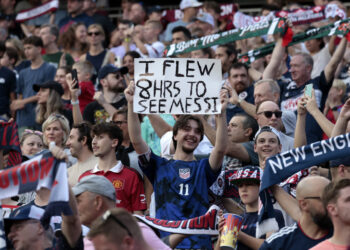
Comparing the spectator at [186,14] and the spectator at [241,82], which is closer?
the spectator at [241,82]

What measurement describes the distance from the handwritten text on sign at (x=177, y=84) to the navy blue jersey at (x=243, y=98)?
1.82 meters

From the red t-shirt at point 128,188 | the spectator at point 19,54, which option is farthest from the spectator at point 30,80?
the red t-shirt at point 128,188

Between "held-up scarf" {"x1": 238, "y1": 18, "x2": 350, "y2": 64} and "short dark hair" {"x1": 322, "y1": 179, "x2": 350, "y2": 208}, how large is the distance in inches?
198

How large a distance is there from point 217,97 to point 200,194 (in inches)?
44.3

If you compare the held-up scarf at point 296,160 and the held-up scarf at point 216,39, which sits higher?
the held-up scarf at point 216,39

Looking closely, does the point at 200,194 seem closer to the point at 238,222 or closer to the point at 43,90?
the point at 238,222

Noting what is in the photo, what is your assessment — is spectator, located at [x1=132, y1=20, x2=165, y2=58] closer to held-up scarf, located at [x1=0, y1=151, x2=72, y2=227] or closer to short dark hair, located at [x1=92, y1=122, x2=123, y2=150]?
short dark hair, located at [x1=92, y1=122, x2=123, y2=150]

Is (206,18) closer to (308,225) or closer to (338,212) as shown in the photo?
(308,225)

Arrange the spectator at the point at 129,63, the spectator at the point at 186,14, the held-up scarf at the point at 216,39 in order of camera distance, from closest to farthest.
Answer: the held-up scarf at the point at 216,39 < the spectator at the point at 129,63 < the spectator at the point at 186,14

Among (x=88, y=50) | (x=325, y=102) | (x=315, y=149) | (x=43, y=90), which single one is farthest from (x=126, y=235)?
(x=88, y=50)

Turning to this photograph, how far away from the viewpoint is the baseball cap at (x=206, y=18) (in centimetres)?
1498

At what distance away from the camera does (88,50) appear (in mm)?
14773

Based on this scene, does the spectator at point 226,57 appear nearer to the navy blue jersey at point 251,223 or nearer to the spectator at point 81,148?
the spectator at point 81,148

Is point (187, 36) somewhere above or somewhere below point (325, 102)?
above
